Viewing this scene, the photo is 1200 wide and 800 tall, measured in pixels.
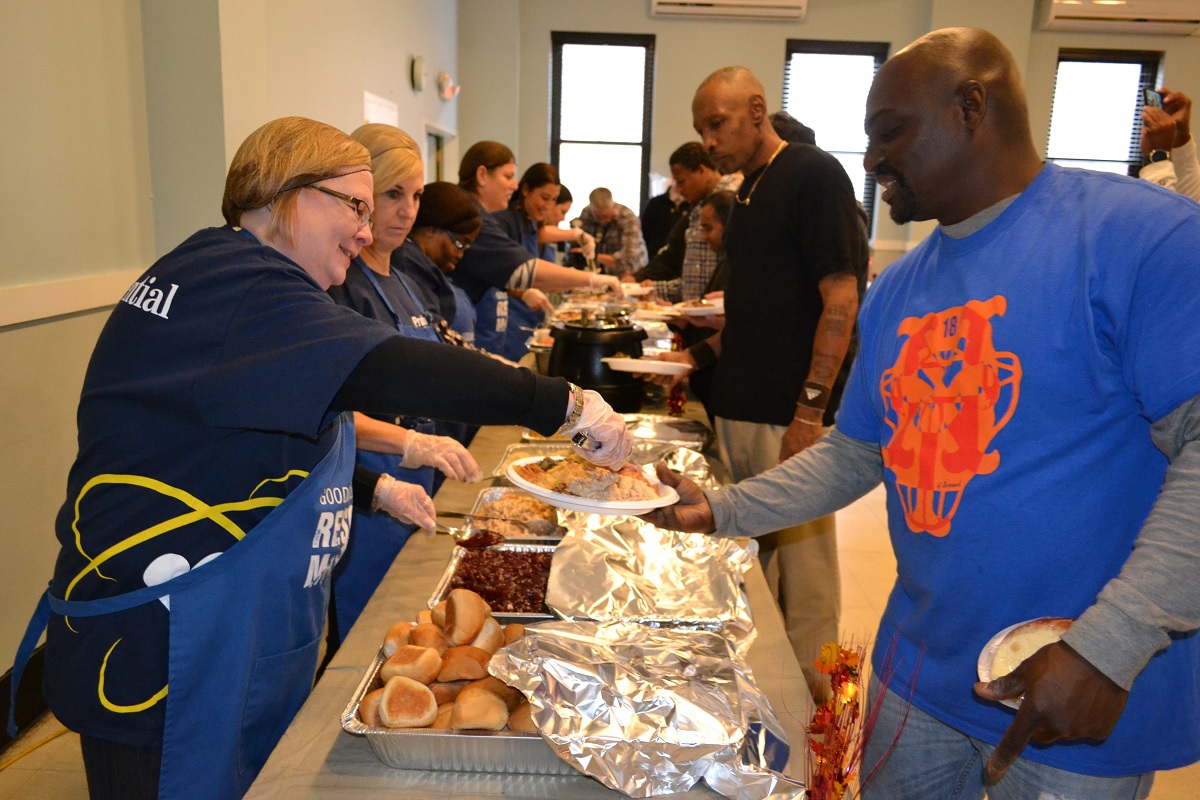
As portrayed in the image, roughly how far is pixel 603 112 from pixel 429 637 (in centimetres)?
871

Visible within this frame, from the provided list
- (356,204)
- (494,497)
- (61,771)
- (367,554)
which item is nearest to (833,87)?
(494,497)

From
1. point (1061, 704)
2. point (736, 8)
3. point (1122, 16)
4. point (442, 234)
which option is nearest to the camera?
point (1061, 704)

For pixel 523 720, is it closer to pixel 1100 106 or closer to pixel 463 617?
pixel 463 617

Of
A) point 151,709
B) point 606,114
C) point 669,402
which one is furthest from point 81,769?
point 606,114

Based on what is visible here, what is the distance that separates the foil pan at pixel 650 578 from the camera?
149cm

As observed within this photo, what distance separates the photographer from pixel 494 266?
3.69 meters

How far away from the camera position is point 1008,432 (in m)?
1.09

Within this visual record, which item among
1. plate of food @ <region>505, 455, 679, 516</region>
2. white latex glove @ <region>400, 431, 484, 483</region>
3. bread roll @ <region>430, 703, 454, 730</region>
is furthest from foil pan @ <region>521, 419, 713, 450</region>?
bread roll @ <region>430, 703, 454, 730</region>

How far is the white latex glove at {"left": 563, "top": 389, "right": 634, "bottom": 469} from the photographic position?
4.49ft

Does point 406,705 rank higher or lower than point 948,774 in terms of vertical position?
higher

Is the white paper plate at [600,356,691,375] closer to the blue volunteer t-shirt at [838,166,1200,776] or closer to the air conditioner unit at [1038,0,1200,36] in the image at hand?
the blue volunteer t-shirt at [838,166,1200,776]

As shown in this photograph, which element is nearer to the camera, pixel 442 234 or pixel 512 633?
pixel 512 633

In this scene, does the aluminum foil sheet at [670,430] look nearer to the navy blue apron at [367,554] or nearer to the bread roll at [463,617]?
the navy blue apron at [367,554]

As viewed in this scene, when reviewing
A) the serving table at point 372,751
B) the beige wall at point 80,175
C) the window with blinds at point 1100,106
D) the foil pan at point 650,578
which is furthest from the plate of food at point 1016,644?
the window with blinds at point 1100,106
